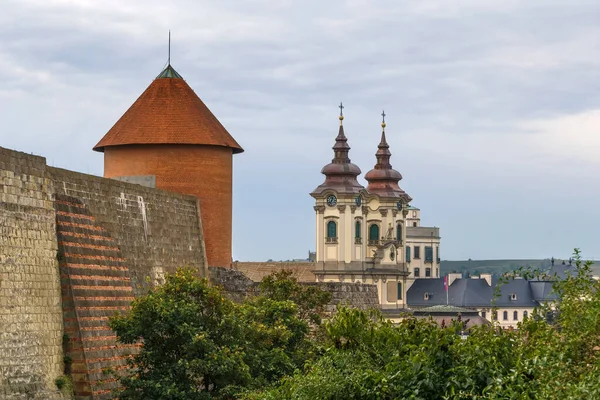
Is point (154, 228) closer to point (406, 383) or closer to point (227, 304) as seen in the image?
point (227, 304)

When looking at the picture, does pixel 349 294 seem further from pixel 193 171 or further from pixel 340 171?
pixel 340 171

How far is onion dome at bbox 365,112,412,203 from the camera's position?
512 ft

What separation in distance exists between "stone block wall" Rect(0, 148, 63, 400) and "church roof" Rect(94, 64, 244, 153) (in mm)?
12882

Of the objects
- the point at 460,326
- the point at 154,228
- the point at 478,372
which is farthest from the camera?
the point at 154,228

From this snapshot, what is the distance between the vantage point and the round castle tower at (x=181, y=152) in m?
42.8

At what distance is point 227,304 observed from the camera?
31.2 m

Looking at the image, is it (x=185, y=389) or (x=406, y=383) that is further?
(x=185, y=389)

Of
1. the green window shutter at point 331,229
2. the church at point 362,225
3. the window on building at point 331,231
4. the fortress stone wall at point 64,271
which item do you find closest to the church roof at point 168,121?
the fortress stone wall at point 64,271

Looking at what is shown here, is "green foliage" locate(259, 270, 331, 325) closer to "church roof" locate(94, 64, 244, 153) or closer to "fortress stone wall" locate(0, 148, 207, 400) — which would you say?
"fortress stone wall" locate(0, 148, 207, 400)

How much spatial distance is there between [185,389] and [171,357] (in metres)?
0.89

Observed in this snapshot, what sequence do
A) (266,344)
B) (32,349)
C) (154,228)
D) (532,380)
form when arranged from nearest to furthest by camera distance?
(532,380) < (32,349) < (266,344) < (154,228)

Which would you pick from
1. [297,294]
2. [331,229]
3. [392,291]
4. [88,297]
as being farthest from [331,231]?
[88,297]

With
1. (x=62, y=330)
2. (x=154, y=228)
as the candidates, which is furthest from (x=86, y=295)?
(x=154, y=228)

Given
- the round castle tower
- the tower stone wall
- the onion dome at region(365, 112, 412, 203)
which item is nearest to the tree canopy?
the tower stone wall
